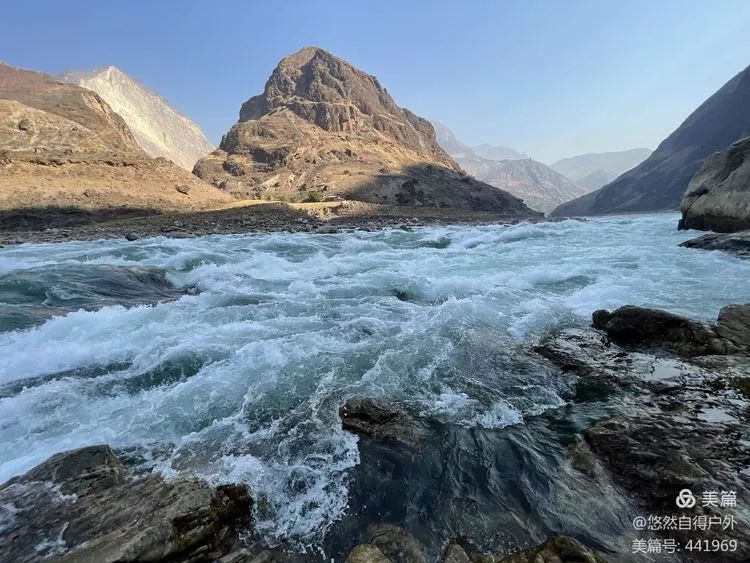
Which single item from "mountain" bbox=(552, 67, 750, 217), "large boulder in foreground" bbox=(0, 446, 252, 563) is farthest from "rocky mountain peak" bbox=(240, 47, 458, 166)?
"large boulder in foreground" bbox=(0, 446, 252, 563)

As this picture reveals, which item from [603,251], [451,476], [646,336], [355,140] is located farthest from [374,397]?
[355,140]

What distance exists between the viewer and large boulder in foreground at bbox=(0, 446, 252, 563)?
8.90 feet

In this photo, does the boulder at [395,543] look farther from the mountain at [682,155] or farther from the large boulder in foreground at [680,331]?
the mountain at [682,155]

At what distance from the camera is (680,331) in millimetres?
6602

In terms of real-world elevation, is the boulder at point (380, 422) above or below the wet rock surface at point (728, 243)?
below

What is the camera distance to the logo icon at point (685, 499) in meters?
3.32

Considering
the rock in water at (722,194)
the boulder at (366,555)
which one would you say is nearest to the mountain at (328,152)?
the rock in water at (722,194)

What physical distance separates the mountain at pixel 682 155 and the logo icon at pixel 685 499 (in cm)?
14304

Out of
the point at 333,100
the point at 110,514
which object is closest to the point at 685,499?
the point at 110,514

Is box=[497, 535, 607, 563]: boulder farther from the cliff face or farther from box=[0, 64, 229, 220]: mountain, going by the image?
the cliff face

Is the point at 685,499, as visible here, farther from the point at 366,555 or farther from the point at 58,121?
the point at 58,121

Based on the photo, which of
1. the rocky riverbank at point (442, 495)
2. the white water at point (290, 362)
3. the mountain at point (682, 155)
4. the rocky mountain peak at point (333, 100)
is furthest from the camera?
the mountain at point (682, 155)

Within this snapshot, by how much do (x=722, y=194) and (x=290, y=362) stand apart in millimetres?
26281

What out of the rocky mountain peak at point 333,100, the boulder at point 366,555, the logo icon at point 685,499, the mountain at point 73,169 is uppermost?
the rocky mountain peak at point 333,100
